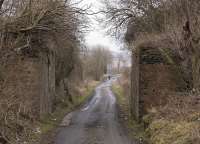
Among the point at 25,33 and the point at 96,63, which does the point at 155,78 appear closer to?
Result: the point at 25,33

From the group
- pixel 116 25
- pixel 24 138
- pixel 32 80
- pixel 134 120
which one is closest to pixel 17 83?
pixel 32 80

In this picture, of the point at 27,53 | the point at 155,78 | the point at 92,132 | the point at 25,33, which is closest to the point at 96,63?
the point at 155,78

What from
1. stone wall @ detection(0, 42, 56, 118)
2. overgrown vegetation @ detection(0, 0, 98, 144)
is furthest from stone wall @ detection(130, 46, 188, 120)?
stone wall @ detection(0, 42, 56, 118)

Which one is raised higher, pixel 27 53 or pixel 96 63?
pixel 96 63

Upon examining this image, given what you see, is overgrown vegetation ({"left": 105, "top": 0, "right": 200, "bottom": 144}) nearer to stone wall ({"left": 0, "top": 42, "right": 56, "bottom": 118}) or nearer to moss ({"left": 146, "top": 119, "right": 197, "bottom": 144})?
moss ({"left": 146, "top": 119, "right": 197, "bottom": 144})

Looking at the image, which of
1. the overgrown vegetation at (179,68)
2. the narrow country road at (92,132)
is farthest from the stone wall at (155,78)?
the narrow country road at (92,132)

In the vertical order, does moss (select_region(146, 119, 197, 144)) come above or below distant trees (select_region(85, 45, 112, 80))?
below

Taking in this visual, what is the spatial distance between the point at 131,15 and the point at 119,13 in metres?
1.20

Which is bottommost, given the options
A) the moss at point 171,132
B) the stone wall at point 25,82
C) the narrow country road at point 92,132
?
the narrow country road at point 92,132

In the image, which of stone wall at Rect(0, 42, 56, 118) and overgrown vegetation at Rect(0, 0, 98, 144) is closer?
overgrown vegetation at Rect(0, 0, 98, 144)

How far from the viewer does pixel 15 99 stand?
1620 cm

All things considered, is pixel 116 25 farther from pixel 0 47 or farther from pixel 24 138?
pixel 24 138

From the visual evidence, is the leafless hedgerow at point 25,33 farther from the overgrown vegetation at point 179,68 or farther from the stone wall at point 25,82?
the overgrown vegetation at point 179,68

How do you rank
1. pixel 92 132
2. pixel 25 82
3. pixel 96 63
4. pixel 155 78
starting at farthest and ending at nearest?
pixel 96 63 → pixel 155 78 → pixel 25 82 → pixel 92 132
